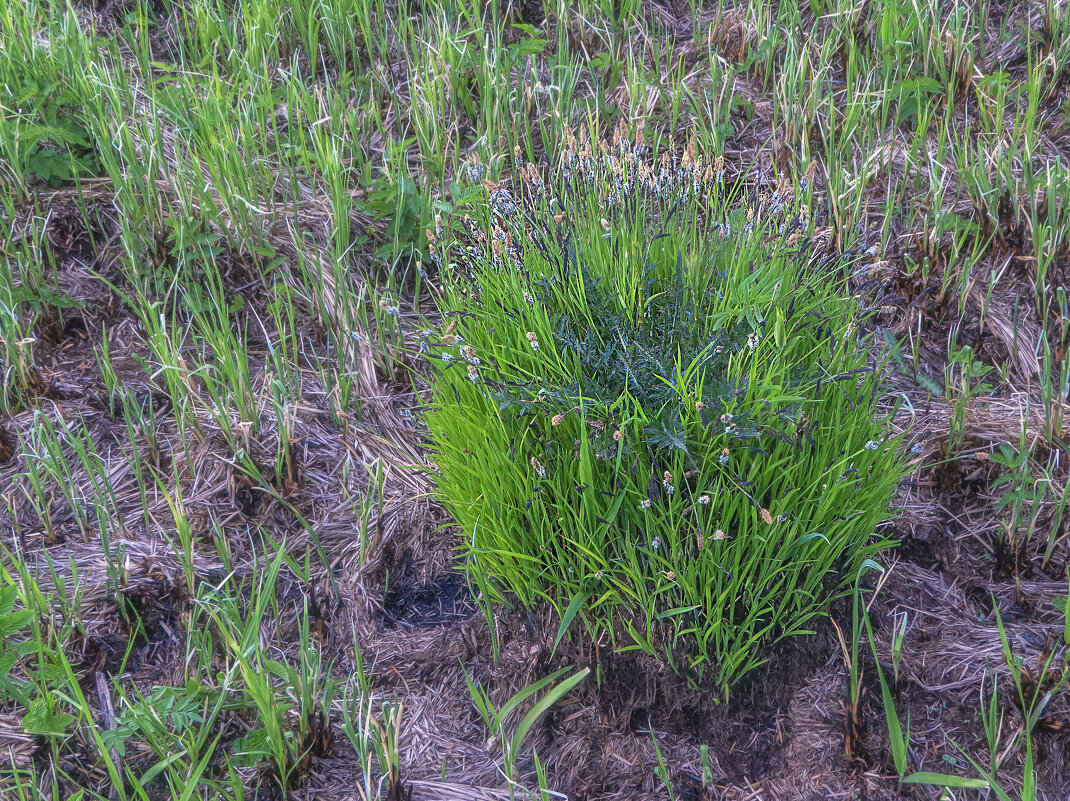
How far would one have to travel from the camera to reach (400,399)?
8.93 feet

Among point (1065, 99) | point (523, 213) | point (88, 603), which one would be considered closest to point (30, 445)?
point (88, 603)

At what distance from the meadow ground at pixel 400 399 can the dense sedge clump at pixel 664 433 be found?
19cm

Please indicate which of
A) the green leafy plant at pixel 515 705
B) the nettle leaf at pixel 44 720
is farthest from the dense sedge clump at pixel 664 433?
the nettle leaf at pixel 44 720

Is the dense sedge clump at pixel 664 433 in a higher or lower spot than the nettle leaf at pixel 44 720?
higher

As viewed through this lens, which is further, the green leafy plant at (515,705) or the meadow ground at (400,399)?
the meadow ground at (400,399)

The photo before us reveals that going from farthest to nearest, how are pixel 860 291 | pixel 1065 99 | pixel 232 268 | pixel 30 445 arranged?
1. pixel 1065 99
2. pixel 232 268
3. pixel 30 445
4. pixel 860 291

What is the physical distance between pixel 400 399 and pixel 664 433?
1.24 metres

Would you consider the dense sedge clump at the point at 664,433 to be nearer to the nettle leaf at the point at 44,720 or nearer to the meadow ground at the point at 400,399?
the meadow ground at the point at 400,399

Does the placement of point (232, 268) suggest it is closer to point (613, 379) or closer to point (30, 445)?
point (30, 445)

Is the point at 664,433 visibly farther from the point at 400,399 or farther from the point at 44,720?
the point at 44,720

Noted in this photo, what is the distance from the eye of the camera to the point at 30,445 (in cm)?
249

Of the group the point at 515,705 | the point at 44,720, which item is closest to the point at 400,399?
the point at 515,705

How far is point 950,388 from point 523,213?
145cm

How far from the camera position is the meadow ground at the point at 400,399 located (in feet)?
6.12
